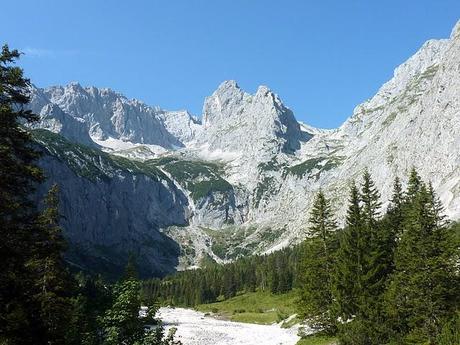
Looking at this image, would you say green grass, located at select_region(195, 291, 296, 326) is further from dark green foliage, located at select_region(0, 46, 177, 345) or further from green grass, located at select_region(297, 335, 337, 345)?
dark green foliage, located at select_region(0, 46, 177, 345)

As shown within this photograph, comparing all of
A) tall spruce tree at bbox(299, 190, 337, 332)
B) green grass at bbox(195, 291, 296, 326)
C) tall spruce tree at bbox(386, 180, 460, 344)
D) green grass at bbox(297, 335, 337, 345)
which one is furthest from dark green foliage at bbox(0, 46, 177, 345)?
green grass at bbox(195, 291, 296, 326)

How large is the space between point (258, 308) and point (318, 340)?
8232 centimetres

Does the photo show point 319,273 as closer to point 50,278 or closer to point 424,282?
point 424,282

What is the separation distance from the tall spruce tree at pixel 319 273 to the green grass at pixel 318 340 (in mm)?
1339

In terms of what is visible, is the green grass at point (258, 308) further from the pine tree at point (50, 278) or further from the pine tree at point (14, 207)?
the pine tree at point (14, 207)

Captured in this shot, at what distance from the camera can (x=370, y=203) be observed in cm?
6197

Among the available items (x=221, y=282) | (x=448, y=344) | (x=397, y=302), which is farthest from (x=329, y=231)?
(x=221, y=282)

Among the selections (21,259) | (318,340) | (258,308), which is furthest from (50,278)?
(258,308)

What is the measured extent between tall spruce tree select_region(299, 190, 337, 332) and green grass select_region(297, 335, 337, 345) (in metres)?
1.34

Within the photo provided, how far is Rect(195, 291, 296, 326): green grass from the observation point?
104581mm

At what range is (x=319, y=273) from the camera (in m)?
54.2

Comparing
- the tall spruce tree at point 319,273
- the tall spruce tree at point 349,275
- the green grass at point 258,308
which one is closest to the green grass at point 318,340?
the tall spruce tree at point 319,273

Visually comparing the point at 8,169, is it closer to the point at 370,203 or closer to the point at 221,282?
the point at 370,203

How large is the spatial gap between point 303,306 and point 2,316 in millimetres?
40985
